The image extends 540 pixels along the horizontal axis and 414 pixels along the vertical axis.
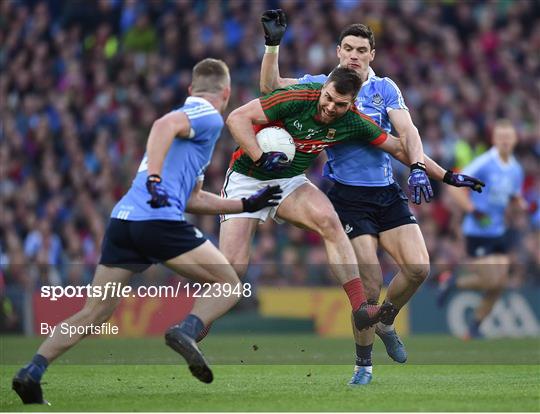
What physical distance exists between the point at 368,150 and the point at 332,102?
3.33ft

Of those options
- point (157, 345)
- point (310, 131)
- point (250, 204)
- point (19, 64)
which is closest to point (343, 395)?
point (250, 204)

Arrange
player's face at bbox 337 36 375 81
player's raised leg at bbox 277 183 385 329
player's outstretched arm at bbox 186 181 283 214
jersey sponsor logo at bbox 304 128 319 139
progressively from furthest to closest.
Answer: player's face at bbox 337 36 375 81, jersey sponsor logo at bbox 304 128 319 139, player's raised leg at bbox 277 183 385 329, player's outstretched arm at bbox 186 181 283 214

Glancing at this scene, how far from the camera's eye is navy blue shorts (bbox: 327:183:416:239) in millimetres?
10281

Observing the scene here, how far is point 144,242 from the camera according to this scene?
820 centimetres

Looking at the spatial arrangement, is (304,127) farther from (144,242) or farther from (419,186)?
(144,242)

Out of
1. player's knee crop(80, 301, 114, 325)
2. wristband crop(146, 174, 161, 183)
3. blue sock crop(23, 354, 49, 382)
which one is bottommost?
blue sock crop(23, 354, 49, 382)

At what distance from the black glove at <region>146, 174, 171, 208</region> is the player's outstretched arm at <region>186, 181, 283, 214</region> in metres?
0.69

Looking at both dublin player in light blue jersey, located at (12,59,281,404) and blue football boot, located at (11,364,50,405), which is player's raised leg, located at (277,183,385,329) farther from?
blue football boot, located at (11,364,50,405)

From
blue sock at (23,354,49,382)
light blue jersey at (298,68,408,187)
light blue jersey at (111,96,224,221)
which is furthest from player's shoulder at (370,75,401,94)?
blue sock at (23,354,49,382)

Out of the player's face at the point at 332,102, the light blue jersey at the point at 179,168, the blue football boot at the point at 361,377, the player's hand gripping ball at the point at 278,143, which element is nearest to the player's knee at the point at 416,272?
the blue football boot at the point at 361,377

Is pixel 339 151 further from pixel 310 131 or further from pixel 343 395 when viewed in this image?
pixel 343 395

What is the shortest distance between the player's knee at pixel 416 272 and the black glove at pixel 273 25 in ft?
7.12

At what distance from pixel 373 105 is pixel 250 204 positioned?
1.89 meters

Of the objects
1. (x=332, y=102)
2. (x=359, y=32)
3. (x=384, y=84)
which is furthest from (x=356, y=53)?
(x=332, y=102)
